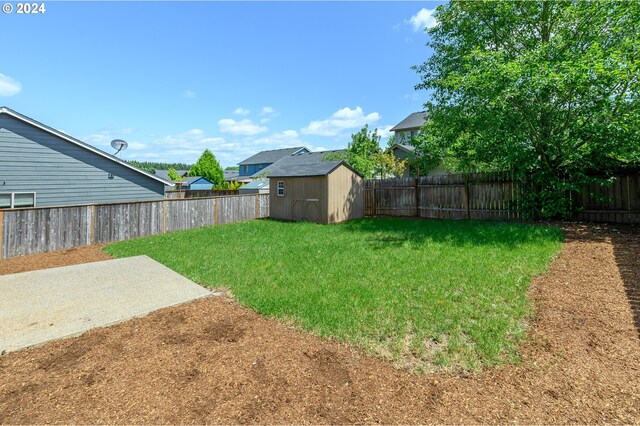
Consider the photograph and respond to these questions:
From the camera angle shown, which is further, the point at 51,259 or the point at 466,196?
the point at 466,196

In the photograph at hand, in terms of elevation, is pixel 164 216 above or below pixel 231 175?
below

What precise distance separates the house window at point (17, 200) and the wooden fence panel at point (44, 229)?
11.2 feet

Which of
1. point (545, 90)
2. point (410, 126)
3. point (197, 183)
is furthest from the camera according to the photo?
point (197, 183)

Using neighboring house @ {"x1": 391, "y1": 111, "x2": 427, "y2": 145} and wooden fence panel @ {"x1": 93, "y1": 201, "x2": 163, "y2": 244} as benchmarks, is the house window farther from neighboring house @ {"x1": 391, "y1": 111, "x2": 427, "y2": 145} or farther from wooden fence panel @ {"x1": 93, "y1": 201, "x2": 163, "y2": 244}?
neighboring house @ {"x1": 391, "y1": 111, "x2": 427, "y2": 145}

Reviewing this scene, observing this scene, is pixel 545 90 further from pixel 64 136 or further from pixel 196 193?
pixel 196 193

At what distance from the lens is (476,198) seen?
12555 millimetres

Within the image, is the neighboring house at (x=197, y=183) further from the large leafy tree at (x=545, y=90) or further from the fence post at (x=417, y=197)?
the large leafy tree at (x=545, y=90)

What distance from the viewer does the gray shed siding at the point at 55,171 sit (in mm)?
10820

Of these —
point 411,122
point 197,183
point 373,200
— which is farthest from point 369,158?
point 197,183

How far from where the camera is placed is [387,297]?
4543 millimetres

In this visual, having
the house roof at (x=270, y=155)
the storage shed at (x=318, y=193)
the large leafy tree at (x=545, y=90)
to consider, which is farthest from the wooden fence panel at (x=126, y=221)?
the house roof at (x=270, y=155)

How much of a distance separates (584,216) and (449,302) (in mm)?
9294

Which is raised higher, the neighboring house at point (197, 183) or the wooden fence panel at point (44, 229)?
the neighboring house at point (197, 183)

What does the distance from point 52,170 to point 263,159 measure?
133ft
